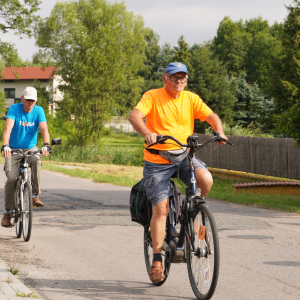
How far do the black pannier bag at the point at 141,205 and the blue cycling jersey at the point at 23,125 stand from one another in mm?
2970

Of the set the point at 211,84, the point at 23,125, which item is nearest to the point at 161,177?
the point at 23,125

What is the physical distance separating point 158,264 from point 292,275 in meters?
1.55

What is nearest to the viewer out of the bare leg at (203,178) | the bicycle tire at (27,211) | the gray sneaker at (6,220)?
the bare leg at (203,178)

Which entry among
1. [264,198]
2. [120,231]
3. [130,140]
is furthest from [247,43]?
[120,231]

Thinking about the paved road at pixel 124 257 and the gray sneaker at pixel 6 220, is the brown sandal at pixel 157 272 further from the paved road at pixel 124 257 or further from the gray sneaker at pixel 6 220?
the gray sneaker at pixel 6 220

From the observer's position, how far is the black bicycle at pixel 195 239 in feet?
12.8

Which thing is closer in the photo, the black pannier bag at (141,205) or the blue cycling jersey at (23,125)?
the black pannier bag at (141,205)

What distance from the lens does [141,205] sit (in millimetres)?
4609

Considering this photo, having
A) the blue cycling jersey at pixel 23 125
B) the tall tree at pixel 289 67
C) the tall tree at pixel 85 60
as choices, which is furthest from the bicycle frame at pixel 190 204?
the tall tree at pixel 85 60

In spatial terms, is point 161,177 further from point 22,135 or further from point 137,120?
point 22,135

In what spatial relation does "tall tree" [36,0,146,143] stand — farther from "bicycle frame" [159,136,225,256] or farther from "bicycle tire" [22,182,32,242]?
"bicycle frame" [159,136,225,256]

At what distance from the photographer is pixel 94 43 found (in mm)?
37906

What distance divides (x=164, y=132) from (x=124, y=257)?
7.00ft

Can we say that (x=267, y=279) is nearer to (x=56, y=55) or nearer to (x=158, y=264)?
(x=158, y=264)
